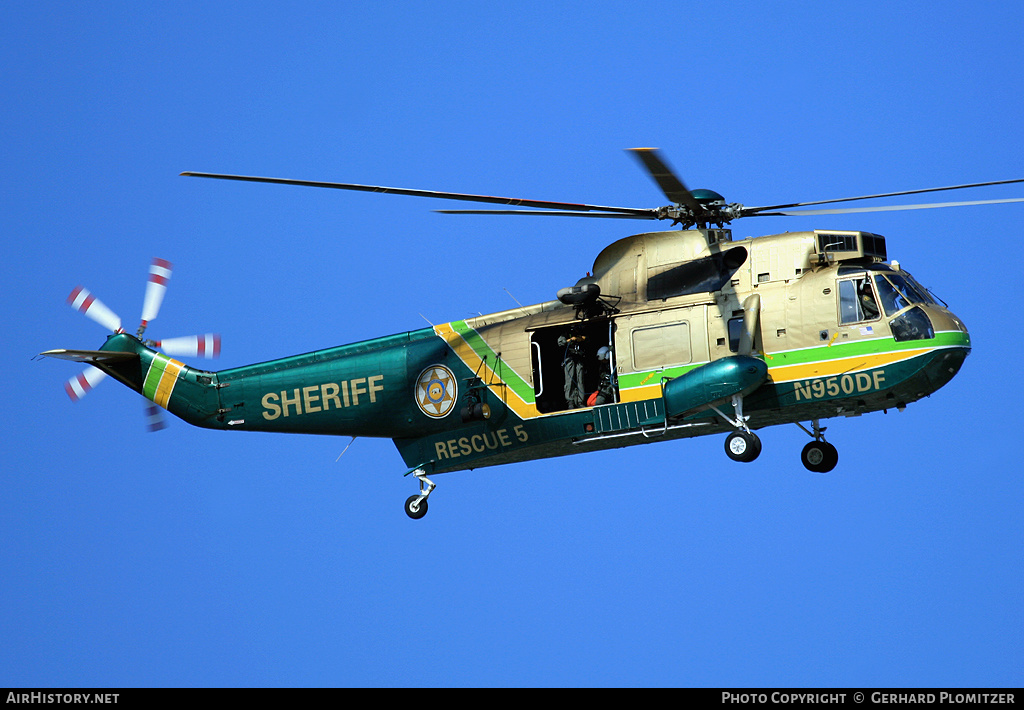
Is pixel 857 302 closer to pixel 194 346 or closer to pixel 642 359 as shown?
pixel 642 359

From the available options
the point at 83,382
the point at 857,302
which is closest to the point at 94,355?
the point at 83,382

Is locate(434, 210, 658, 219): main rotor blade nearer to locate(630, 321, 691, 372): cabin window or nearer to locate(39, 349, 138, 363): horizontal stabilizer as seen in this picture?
locate(630, 321, 691, 372): cabin window

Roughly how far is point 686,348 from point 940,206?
15.6 ft

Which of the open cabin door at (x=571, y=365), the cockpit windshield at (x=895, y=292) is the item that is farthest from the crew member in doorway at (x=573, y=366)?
the cockpit windshield at (x=895, y=292)

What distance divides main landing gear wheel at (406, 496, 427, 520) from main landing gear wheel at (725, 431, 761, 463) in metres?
6.33

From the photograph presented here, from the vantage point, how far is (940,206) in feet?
71.9

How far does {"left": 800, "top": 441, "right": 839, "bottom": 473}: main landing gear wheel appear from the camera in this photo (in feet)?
80.2

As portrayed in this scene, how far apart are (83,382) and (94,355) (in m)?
0.59

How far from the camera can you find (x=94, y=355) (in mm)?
27406

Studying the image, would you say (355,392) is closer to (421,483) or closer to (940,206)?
(421,483)

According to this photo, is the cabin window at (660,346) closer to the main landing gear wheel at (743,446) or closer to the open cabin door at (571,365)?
the open cabin door at (571,365)

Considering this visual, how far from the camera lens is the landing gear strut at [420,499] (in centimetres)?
2594

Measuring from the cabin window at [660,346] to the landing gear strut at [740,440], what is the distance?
1.17 meters

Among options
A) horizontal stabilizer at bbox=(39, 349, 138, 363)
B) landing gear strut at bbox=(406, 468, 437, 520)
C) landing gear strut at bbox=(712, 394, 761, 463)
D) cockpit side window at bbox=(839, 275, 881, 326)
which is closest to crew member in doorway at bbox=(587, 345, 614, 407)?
landing gear strut at bbox=(712, 394, 761, 463)
